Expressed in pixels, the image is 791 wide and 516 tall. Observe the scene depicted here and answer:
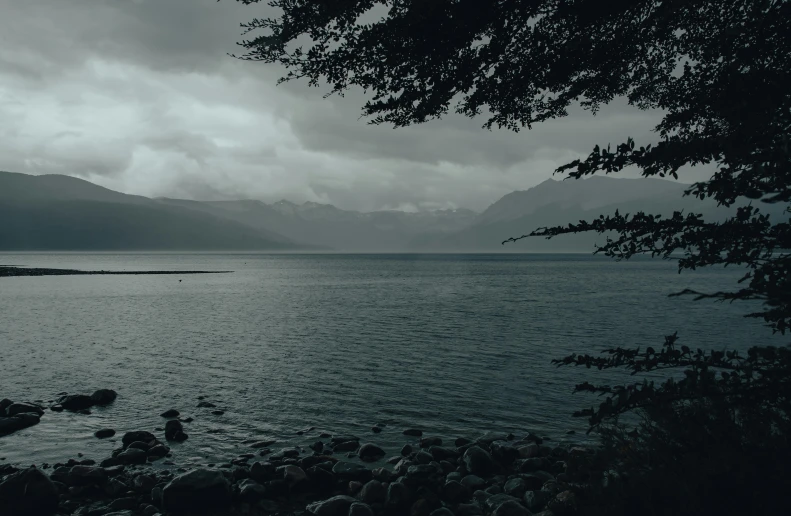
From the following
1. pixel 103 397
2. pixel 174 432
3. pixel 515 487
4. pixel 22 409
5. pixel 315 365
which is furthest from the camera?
pixel 315 365

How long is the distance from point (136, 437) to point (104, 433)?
1.53 m

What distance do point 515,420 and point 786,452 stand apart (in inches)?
473

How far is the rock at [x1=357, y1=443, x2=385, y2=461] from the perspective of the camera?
1394cm

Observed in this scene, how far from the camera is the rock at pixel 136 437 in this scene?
14.9 m

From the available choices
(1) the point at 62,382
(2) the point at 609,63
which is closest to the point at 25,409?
(1) the point at 62,382

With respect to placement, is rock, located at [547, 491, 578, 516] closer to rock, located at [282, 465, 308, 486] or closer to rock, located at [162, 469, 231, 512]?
rock, located at [282, 465, 308, 486]

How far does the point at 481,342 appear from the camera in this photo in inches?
1331

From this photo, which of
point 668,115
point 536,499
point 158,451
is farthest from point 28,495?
point 668,115

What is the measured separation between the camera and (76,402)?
62.3 ft

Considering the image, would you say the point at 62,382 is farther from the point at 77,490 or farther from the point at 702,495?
the point at 702,495

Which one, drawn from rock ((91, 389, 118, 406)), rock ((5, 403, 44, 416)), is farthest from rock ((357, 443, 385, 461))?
rock ((5, 403, 44, 416))

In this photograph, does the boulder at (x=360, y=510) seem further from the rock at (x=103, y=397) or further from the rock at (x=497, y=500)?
the rock at (x=103, y=397)

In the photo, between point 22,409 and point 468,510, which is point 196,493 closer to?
point 468,510

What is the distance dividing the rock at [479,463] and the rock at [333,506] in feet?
11.3
